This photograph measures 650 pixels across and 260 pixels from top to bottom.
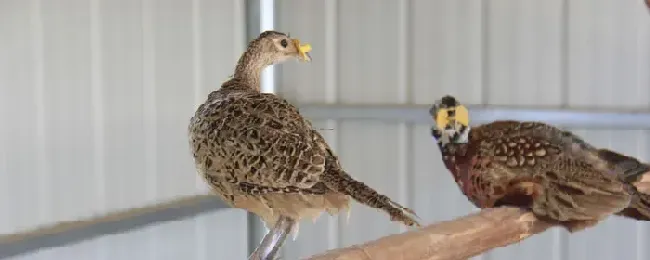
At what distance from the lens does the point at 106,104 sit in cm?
255

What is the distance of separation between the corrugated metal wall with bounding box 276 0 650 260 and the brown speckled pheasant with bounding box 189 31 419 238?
158 cm

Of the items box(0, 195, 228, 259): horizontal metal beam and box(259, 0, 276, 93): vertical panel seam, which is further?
box(259, 0, 276, 93): vertical panel seam

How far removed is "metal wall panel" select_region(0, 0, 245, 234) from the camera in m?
2.23

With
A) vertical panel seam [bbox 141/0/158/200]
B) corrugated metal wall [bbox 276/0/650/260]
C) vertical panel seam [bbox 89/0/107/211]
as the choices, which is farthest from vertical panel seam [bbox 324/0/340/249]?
vertical panel seam [bbox 89/0/107/211]

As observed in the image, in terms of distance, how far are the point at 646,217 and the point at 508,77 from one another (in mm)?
1373

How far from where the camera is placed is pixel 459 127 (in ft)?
5.81

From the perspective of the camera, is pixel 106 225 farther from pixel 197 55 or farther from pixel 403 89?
pixel 403 89

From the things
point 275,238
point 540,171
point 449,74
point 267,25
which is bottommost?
point 275,238

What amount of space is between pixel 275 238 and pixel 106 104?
4.01 ft

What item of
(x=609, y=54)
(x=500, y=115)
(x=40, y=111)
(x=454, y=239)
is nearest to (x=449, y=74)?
(x=500, y=115)

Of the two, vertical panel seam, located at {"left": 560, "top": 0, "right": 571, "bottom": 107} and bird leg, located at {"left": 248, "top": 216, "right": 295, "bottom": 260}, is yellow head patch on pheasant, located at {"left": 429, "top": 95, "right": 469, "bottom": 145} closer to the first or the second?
bird leg, located at {"left": 248, "top": 216, "right": 295, "bottom": 260}

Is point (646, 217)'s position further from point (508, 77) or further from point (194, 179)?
point (194, 179)

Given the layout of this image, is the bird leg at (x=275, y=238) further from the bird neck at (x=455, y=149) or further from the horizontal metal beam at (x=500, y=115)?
the horizontal metal beam at (x=500, y=115)

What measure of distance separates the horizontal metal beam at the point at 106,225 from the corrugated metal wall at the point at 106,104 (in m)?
0.03
